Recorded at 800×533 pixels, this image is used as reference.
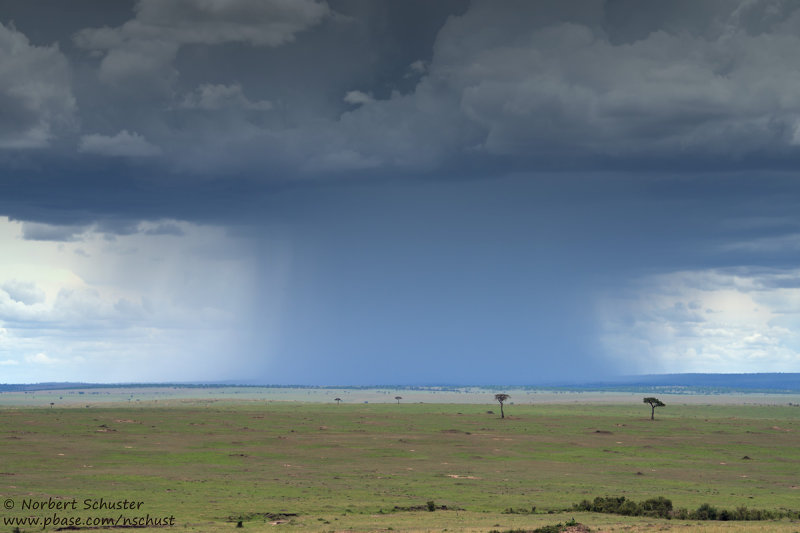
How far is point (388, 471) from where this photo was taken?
8894 centimetres

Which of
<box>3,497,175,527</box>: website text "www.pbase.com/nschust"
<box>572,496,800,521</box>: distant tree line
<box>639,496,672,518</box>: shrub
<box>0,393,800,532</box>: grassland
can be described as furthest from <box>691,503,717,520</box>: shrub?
<box>3,497,175,527</box>: website text "www.pbase.com/nschust"

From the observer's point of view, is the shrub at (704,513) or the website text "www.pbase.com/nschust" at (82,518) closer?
the website text "www.pbase.com/nschust" at (82,518)

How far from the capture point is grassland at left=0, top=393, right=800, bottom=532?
5803cm

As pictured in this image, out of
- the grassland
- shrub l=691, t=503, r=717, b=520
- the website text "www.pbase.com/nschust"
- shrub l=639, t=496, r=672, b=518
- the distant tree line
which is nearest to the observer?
the website text "www.pbase.com/nschust"

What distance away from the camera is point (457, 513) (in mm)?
61062

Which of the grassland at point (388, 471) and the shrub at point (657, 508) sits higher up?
the shrub at point (657, 508)

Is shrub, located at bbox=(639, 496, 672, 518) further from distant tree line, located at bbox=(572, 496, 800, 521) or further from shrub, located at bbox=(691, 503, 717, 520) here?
shrub, located at bbox=(691, 503, 717, 520)

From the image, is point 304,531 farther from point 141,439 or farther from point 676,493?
point 141,439

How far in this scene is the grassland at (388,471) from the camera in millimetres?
58031

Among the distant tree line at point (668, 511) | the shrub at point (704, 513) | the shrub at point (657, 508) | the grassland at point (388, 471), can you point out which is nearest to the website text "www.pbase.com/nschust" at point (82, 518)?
the grassland at point (388, 471)

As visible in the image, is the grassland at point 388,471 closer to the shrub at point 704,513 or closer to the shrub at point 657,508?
the shrub at point 657,508

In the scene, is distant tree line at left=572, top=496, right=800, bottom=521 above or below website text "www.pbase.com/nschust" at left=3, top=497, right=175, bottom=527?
below

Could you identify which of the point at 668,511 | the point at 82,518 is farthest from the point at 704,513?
the point at 82,518

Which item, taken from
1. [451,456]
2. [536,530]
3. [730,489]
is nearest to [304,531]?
[536,530]
